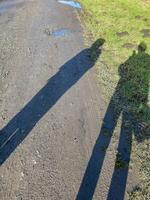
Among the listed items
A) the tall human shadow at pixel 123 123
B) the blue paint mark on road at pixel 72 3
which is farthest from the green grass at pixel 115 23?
the tall human shadow at pixel 123 123

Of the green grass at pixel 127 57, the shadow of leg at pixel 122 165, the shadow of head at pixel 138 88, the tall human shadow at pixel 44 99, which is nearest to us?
the shadow of leg at pixel 122 165

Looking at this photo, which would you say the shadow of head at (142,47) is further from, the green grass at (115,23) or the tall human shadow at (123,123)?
the tall human shadow at (123,123)

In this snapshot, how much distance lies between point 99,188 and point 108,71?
16.8 ft

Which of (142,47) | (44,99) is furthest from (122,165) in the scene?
(142,47)

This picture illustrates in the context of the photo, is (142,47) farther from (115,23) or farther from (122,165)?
(122,165)

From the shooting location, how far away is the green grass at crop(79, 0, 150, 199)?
7488 millimetres

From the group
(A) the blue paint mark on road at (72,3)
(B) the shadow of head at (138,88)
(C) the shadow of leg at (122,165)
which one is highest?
(C) the shadow of leg at (122,165)

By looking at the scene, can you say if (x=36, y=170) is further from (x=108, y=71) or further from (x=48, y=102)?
(x=108, y=71)

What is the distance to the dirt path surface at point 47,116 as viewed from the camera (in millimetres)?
6637

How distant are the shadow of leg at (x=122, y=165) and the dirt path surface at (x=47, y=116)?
0.13m

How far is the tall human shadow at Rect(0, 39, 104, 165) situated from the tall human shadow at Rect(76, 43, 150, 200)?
141cm

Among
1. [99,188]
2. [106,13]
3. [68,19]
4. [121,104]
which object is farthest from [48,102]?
[106,13]

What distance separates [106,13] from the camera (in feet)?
57.0

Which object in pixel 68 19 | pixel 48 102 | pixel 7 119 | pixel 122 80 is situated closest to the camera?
pixel 7 119
